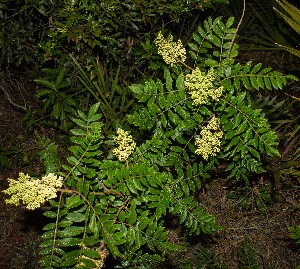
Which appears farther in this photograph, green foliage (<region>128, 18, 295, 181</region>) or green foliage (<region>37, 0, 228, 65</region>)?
green foliage (<region>37, 0, 228, 65</region>)

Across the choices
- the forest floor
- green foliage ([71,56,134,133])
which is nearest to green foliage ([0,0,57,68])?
green foliage ([71,56,134,133])

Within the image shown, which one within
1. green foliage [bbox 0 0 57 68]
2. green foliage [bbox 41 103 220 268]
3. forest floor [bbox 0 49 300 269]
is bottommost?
forest floor [bbox 0 49 300 269]

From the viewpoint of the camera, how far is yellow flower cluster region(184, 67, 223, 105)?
1713mm

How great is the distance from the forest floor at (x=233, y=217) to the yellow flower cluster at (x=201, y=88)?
5.16 feet

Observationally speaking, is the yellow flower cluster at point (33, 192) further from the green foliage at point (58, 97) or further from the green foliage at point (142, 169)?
the green foliage at point (58, 97)

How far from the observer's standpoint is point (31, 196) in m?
1.49

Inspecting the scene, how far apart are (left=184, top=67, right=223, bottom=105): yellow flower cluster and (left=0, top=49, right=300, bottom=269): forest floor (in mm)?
1573

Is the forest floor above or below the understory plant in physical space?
below

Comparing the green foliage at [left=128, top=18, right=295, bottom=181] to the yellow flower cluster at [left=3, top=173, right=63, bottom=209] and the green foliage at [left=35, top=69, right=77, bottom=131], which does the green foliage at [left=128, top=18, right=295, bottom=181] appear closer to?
the yellow flower cluster at [left=3, top=173, right=63, bottom=209]

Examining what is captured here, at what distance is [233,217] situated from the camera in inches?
125

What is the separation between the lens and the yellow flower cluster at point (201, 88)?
171 centimetres

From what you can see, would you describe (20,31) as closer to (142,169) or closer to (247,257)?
(142,169)

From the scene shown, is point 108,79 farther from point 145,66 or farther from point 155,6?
point 155,6

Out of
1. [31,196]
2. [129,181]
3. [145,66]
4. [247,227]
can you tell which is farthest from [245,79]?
[247,227]
